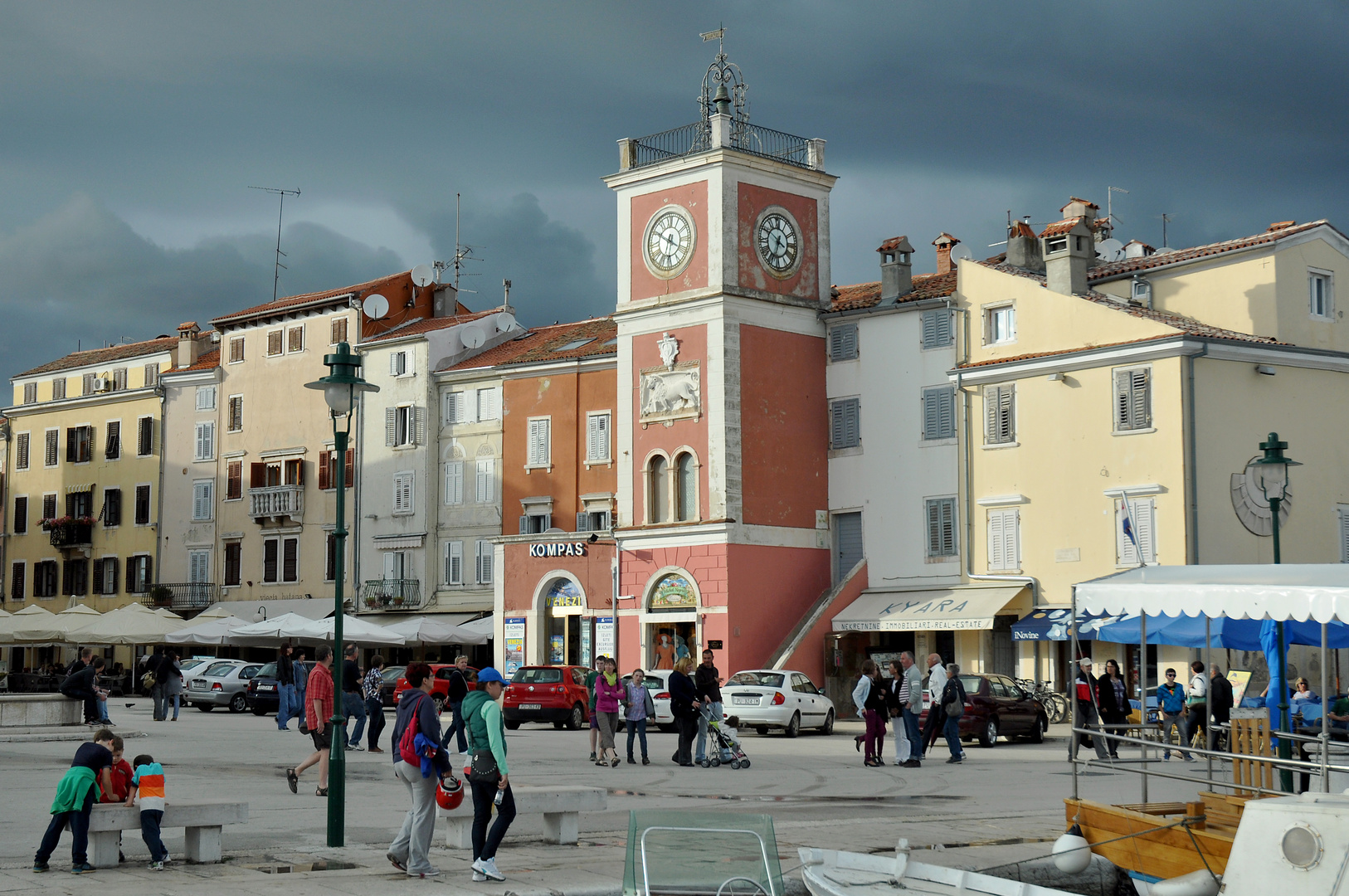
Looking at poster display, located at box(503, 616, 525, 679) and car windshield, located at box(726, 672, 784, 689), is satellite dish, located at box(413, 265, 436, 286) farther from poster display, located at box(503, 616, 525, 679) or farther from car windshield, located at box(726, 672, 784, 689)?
car windshield, located at box(726, 672, 784, 689)

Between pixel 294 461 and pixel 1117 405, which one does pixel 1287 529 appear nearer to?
pixel 1117 405

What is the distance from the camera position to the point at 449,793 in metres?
13.2

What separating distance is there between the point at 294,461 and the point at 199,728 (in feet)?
87.1

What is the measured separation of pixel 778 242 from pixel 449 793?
112ft

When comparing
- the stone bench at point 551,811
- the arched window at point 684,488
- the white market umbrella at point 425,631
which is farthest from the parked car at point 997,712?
the white market umbrella at point 425,631

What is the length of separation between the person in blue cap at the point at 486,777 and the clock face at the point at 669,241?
33442 mm

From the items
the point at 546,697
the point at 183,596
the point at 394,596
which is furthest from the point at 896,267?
the point at 183,596

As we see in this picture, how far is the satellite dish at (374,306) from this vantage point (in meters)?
57.7

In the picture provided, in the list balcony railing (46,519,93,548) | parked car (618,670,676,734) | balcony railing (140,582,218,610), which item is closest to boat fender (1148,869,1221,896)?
parked car (618,670,676,734)

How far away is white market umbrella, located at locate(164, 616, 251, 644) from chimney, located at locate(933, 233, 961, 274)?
23.5m

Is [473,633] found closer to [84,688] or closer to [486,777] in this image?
[84,688]

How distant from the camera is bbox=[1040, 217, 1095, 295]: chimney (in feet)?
134

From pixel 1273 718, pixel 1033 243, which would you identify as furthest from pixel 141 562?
pixel 1273 718

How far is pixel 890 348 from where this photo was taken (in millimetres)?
44312
